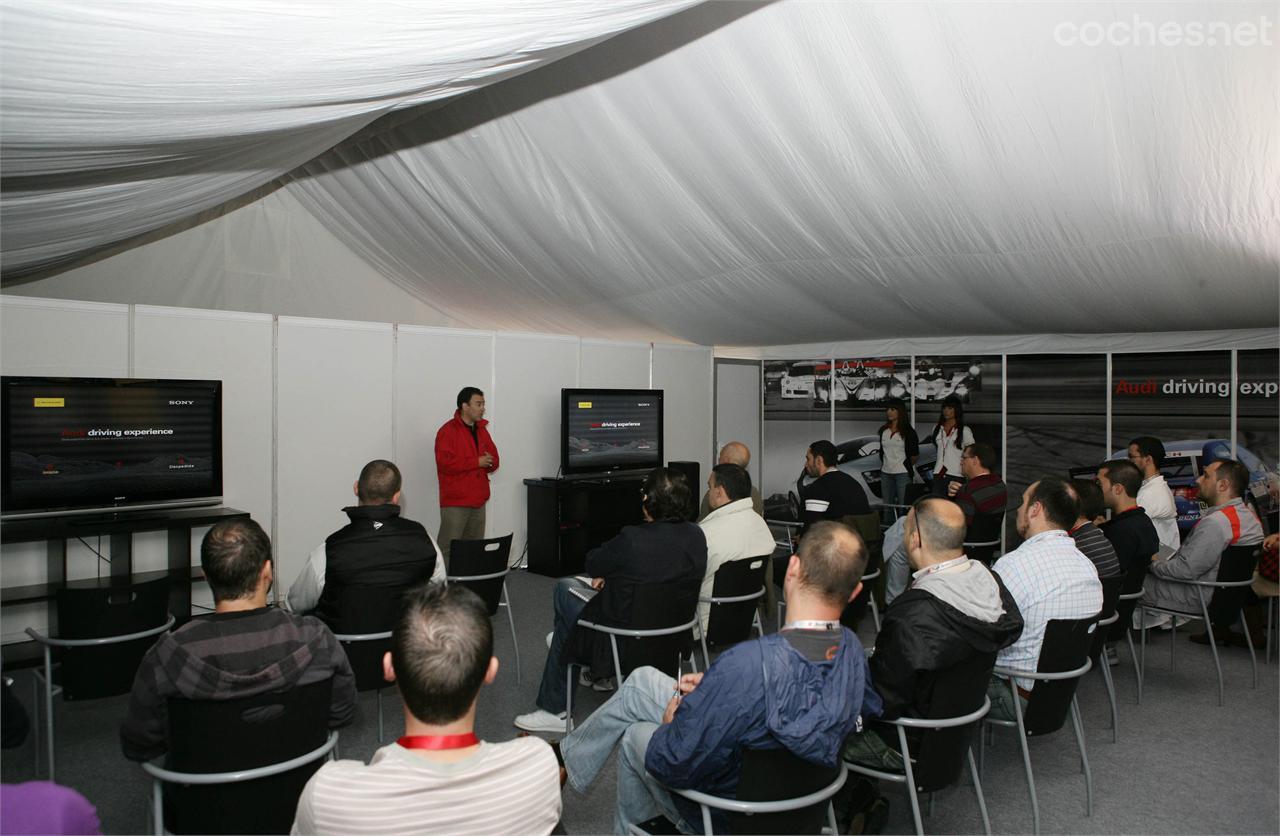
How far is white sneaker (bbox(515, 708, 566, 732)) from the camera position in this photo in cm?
388

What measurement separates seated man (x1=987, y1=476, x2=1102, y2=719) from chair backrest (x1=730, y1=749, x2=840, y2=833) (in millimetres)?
1384

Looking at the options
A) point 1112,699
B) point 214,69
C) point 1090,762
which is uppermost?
point 214,69

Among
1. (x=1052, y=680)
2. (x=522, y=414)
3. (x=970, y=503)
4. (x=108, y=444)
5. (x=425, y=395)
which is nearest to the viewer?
(x=1052, y=680)

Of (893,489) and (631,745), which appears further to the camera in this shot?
(893,489)

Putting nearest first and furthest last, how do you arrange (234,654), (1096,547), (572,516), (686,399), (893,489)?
(234,654)
(1096,547)
(572,516)
(893,489)
(686,399)

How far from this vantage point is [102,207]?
177 inches

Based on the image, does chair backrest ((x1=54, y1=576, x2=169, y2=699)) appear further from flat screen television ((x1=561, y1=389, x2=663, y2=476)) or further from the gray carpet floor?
flat screen television ((x1=561, y1=389, x2=663, y2=476))

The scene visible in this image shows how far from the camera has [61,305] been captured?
526 centimetres

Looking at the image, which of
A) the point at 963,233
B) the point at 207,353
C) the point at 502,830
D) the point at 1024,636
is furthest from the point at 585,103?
the point at 502,830

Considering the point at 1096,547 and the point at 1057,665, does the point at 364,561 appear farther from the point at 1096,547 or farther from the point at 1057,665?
the point at 1096,547

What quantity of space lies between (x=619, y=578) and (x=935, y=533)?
1280mm

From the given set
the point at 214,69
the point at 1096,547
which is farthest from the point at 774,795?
the point at 1096,547

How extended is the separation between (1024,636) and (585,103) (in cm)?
401

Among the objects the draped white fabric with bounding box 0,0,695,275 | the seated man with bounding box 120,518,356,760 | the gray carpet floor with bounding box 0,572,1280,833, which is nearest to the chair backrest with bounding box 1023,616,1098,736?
the gray carpet floor with bounding box 0,572,1280,833
